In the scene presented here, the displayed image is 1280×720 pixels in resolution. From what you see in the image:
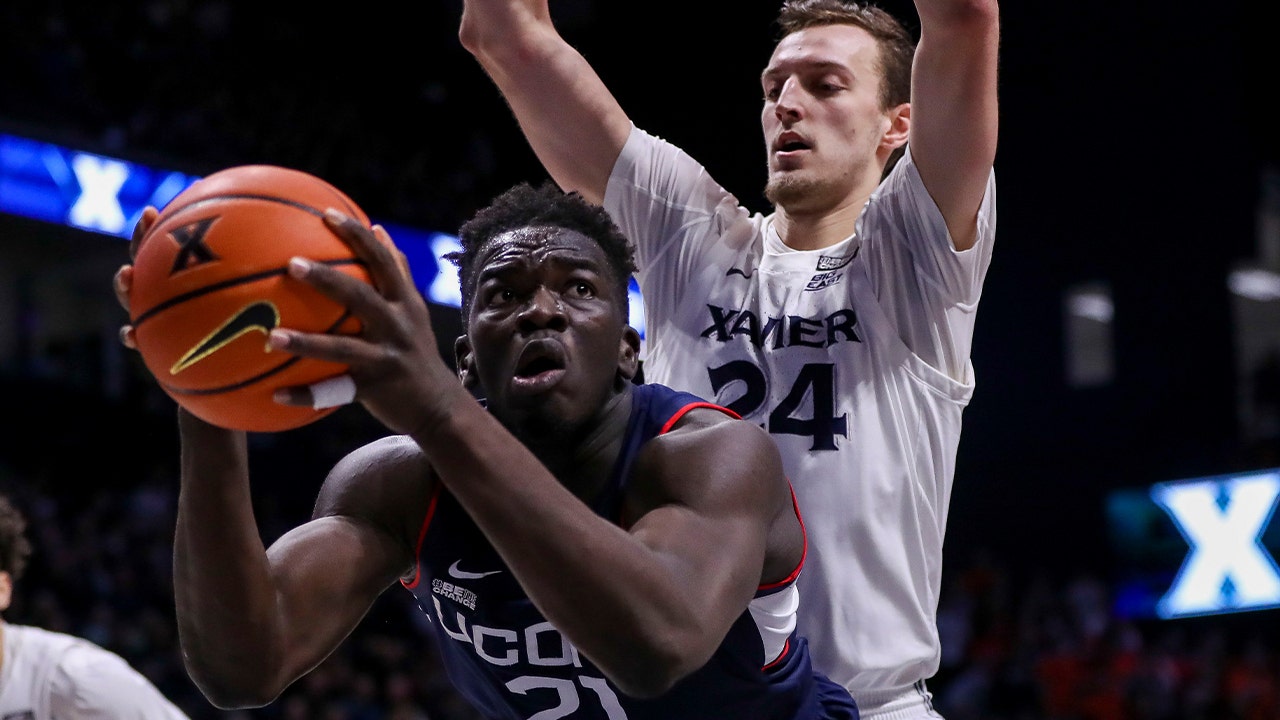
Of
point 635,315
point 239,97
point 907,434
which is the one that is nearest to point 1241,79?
point 635,315

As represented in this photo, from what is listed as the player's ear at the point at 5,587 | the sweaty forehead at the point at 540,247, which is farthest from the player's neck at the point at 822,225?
the player's ear at the point at 5,587

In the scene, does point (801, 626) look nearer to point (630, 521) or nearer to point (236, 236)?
point (630, 521)

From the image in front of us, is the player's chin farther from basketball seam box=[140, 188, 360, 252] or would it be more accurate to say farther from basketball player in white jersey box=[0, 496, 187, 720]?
basketball player in white jersey box=[0, 496, 187, 720]

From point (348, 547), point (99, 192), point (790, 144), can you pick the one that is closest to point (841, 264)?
point (790, 144)

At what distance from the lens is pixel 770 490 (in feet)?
8.18

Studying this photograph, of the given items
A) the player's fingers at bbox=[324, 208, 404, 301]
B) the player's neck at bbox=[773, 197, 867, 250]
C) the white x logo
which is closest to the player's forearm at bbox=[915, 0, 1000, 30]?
the player's neck at bbox=[773, 197, 867, 250]

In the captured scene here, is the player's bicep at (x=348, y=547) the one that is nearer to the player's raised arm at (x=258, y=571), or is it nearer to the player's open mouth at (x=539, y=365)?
the player's raised arm at (x=258, y=571)

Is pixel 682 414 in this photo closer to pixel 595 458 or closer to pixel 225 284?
pixel 595 458

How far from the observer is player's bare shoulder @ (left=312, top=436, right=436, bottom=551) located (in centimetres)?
275

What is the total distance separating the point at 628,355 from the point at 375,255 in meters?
0.87

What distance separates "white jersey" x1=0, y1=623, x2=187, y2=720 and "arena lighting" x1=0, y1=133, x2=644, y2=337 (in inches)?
319

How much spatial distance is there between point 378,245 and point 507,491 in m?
0.37

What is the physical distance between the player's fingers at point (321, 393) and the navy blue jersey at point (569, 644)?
0.76 meters

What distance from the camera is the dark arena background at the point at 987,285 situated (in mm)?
12703
